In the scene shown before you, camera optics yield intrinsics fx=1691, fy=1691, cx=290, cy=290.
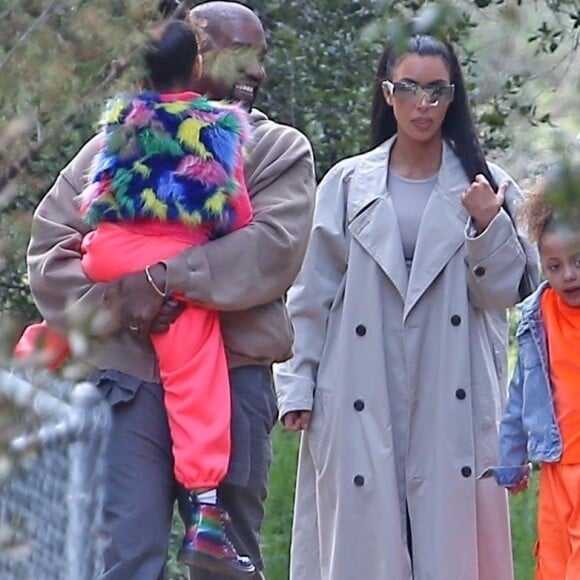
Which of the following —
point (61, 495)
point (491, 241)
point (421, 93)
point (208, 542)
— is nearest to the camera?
point (61, 495)

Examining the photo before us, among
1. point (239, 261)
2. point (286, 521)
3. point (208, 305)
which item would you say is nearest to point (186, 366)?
point (208, 305)

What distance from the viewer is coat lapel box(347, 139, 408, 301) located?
17.0ft

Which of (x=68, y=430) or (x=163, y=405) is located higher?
(x=68, y=430)

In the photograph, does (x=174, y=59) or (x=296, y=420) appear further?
(x=296, y=420)

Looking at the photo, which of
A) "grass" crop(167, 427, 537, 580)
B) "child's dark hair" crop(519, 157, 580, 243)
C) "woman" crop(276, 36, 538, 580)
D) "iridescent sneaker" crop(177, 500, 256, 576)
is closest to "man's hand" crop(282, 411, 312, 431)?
"woman" crop(276, 36, 538, 580)

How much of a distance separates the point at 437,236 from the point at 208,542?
1330 millimetres

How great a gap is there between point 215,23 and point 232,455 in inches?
47.4

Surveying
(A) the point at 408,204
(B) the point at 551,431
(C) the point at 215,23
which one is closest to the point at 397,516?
(B) the point at 551,431

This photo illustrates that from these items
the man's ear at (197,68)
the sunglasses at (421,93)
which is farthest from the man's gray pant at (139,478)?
the sunglasses at (421,93)

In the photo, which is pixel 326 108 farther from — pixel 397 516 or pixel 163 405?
pixel 163 405

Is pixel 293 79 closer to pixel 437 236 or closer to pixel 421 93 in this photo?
pixel 421 93

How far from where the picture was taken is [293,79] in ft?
22.8

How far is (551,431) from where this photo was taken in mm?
4848

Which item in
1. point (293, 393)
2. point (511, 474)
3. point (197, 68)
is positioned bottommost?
point (511, 474)
